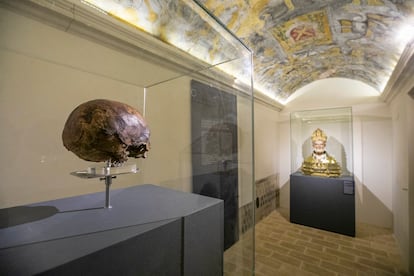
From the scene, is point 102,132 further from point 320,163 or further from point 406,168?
point 320,163

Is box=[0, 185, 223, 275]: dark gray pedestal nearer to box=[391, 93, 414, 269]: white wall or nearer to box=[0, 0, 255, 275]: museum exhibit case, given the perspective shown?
box=[0, 0, 255, 275]: museum exhibit case

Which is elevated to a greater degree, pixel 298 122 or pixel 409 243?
pixel 298 122

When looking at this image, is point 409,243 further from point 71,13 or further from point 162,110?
point 71,13

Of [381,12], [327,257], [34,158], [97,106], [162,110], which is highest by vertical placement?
[381,12]

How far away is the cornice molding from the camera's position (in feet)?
7.59

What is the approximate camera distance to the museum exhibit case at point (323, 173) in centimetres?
355

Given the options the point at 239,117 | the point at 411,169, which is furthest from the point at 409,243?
the point at 239,117

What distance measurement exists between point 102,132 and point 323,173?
4261mm

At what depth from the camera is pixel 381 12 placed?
7.27 ft

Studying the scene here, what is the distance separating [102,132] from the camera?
3.00 feet

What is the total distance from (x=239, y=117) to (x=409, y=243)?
9.23 ft

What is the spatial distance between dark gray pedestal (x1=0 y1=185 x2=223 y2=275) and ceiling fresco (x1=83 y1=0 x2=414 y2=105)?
61.1 inches

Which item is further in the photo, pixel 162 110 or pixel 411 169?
pixel 411 169

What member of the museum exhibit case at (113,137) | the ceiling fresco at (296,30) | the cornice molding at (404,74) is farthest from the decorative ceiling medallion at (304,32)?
the museum exhibit case at (113,137)
